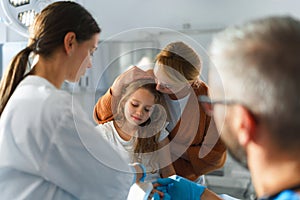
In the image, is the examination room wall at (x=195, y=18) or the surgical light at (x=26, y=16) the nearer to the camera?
the surgical light at (x=26, y=16)

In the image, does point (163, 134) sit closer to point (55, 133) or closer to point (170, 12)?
point (55, 133)

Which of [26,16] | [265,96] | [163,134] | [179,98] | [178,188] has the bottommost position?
[178,188]

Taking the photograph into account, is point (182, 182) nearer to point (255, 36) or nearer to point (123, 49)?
point (123, 49)

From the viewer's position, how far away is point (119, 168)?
1.01 m

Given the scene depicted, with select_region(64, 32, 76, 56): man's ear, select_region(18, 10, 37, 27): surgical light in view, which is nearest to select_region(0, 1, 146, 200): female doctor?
select_region(64, 32, 76, 56): man's ear

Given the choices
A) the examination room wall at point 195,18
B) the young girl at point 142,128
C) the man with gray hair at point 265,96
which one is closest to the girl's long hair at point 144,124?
the young girl at point 142,128

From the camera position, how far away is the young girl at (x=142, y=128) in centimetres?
121

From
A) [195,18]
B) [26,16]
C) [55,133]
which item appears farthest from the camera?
[195,18]

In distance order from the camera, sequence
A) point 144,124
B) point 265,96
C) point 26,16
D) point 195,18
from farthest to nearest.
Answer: point 195,18 → point 26,16 → point 144,124 → point 265,96

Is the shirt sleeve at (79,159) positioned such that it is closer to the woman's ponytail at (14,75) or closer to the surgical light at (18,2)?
the woman's ponytail at (14,75)

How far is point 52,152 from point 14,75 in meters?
0.29

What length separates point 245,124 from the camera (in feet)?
2.27

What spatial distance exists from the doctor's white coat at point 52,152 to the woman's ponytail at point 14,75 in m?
0.08

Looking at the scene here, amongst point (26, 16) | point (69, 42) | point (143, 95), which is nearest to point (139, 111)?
point (143, 95)
